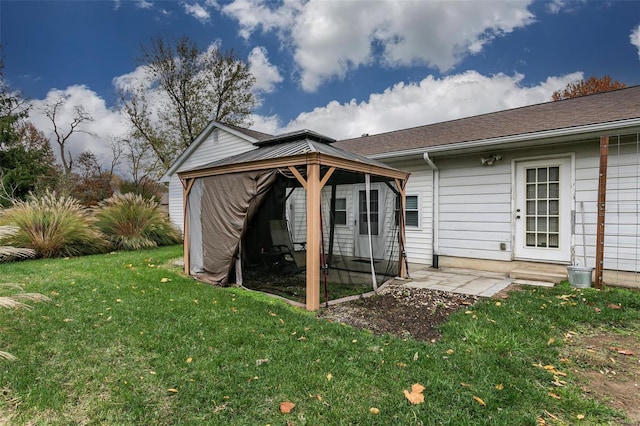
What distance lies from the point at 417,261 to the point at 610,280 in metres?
3.35

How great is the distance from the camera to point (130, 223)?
9.87 metres

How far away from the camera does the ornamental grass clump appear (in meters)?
9.61

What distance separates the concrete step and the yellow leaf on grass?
14.7 feet

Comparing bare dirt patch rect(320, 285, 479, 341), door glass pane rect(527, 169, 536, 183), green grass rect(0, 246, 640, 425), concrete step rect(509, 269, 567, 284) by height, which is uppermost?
door glass pane rect(527, 169, 536, 183)

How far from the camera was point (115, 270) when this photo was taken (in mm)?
6445

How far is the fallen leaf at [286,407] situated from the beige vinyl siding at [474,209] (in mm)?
5664

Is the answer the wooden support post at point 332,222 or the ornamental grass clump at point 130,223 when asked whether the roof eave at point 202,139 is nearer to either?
the ornamental grass clump at point 130,223

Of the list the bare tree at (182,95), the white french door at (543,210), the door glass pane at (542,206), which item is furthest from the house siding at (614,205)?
the bare tree at (182,95)

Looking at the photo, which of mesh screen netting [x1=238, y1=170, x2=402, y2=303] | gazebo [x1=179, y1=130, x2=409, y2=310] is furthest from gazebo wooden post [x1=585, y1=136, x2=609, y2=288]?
mesh screen netting [x1=238, y1=170, x2=402, y2=303]

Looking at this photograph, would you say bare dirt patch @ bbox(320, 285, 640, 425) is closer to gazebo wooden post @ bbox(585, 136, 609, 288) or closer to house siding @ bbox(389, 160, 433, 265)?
gazebo wooden post @ bbox(585, 136, 609, 288)

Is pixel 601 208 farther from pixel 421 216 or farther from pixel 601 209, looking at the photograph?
pixel 421 216

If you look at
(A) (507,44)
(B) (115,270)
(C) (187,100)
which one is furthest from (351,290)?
(C) (187,100)

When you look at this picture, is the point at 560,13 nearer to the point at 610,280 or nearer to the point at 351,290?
the point at 610,280

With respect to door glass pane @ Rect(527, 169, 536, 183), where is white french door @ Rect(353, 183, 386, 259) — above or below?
below
